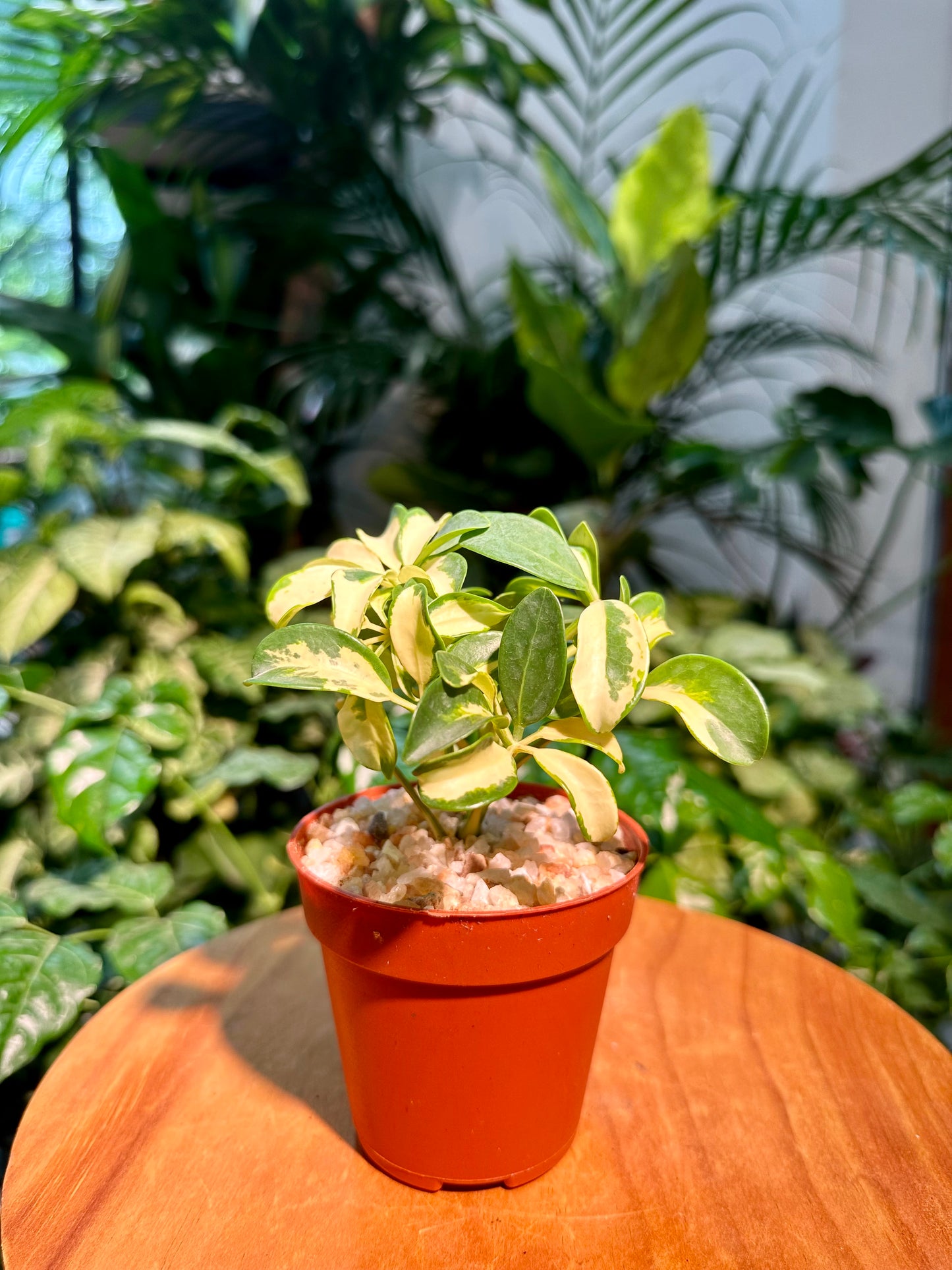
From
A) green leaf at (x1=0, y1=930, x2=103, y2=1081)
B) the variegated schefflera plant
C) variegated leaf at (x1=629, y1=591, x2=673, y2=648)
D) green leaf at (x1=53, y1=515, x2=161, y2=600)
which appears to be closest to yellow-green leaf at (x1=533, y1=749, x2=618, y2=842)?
the variegated schefflera plant

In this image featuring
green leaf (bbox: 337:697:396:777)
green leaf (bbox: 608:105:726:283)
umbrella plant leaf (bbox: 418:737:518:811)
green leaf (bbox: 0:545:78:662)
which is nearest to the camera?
umbrella plant leaf (bbox: 418:737:518:811)

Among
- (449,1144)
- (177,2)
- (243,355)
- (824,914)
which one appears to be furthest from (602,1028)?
(177,2)

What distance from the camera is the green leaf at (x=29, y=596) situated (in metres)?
1.13

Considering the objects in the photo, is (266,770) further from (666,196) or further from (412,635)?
(666,196)

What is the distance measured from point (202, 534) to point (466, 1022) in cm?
100

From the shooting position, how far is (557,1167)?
1.66 ft

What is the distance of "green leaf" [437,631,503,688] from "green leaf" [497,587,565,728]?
0.01m

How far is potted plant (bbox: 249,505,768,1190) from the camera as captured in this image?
1.38 feet

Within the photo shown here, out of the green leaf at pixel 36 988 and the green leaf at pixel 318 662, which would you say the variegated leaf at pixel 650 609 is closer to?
the green leaf at pixel 318 662

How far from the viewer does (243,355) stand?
5.29 feet

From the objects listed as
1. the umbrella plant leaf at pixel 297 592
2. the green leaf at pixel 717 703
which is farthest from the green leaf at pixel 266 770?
the green leaf at pixel 717 703

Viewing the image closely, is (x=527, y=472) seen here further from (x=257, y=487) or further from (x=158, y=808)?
(x=158, y=808)

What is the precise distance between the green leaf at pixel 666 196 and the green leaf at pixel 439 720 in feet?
4.14

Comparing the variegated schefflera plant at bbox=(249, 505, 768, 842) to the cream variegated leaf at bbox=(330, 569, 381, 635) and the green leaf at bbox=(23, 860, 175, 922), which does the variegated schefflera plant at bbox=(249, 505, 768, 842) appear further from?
the green leaf at bbox=(23, 860, 175, 922)
